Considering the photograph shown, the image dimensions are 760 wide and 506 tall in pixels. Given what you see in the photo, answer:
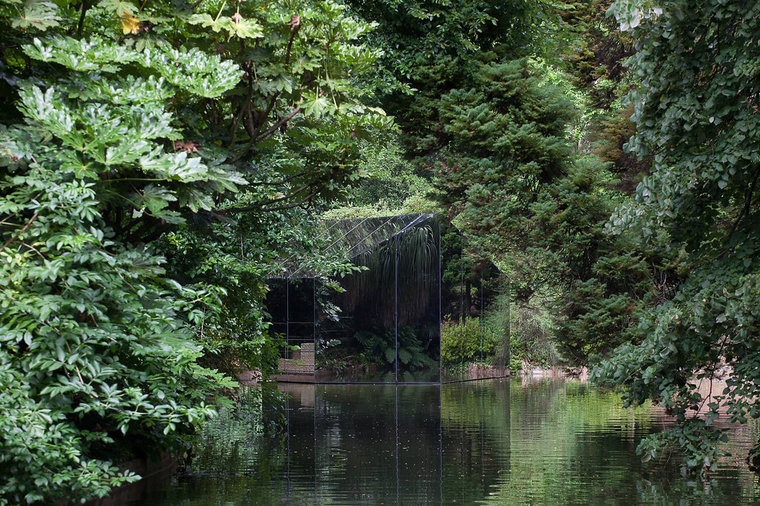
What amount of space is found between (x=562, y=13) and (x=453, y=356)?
838 cm

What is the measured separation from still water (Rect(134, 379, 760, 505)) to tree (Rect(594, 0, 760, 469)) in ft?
2.39

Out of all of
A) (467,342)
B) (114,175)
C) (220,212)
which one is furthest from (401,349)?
(114,175)

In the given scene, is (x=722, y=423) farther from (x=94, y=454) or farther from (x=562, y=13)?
(x=94, y=454)

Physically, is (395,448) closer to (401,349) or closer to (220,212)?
(220,212)

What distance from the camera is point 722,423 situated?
12.9 meters

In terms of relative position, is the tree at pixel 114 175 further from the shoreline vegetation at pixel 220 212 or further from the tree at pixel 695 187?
the tree at pixel 695 187

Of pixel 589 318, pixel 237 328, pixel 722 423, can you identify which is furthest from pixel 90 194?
→ pixel 722 423

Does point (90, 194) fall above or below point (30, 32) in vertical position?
below

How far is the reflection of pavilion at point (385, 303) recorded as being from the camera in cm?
2030

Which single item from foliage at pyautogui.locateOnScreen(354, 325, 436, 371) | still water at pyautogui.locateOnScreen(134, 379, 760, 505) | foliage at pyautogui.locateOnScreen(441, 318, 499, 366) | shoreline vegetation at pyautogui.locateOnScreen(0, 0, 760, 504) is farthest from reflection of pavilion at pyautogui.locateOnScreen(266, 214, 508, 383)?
shoreline vegetation at pyautogui.locateOnScreen(0, 0, 760, 504)

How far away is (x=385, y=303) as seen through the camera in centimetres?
2041

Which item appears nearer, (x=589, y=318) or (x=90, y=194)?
(x=90, y=194)

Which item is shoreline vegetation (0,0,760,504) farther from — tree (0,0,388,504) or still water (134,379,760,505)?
still water (134,379,760,505)

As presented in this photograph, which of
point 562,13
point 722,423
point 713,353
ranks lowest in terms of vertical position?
point 722,423
